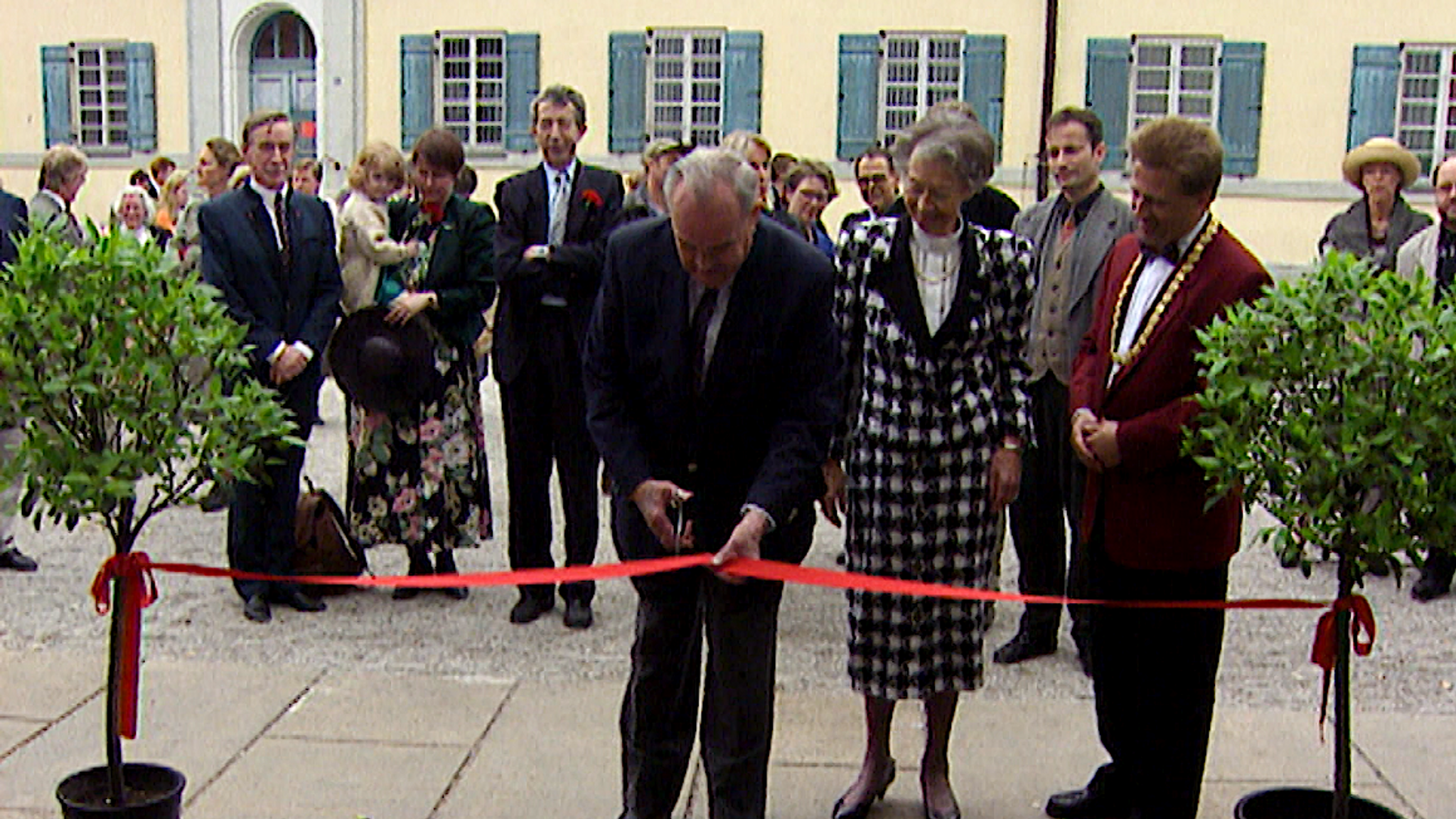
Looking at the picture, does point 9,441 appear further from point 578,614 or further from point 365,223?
point 578,614

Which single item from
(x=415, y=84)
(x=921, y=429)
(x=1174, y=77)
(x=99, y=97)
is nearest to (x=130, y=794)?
(x=921, y=429)

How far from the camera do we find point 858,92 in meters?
18.6

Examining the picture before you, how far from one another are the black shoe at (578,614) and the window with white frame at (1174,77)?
1372cm

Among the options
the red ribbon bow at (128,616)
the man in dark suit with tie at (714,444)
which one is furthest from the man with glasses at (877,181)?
the red ribbon bow at (128,616)

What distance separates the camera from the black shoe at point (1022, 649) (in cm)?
595

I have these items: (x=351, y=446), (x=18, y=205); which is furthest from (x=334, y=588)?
(x=18, y=205)

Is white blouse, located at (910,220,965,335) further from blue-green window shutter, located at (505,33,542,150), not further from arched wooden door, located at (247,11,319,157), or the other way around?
arched wooden door, located at (247,11,319,157)

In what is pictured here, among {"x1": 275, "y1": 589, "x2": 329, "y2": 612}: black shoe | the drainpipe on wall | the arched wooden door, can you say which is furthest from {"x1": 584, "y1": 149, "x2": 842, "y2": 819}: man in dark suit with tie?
the arched wooden door

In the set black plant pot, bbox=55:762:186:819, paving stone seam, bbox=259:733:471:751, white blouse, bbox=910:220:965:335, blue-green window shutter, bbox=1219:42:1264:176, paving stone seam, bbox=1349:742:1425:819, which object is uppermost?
blue-green window shutter, bbox=1219:42:1264:176

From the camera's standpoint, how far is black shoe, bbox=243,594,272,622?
20.8ft

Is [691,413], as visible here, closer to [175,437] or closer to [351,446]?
[175,437]

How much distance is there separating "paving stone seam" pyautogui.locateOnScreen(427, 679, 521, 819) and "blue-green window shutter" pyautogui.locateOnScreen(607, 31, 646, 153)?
559 inches

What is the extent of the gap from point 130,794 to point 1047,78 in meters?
16.0

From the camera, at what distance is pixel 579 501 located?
20.9 ft
